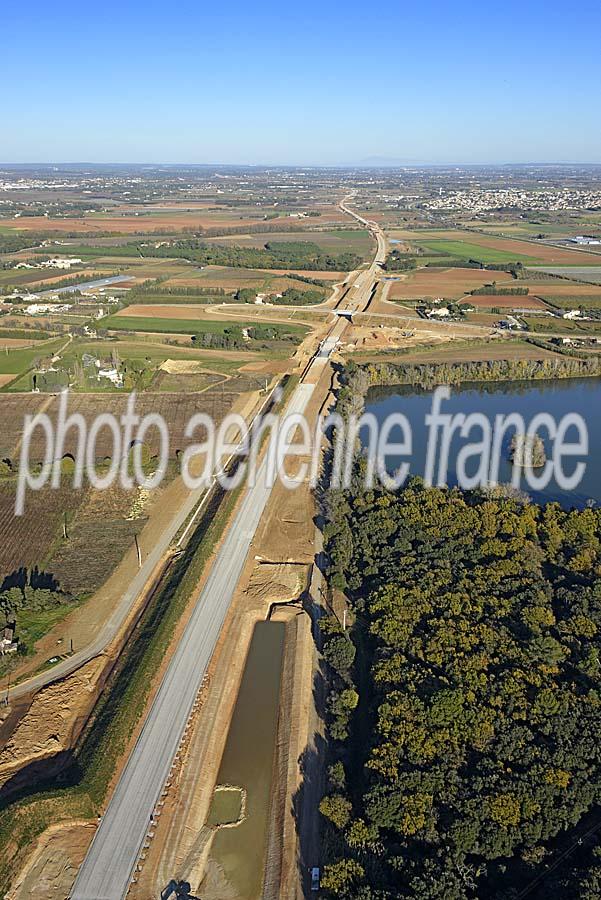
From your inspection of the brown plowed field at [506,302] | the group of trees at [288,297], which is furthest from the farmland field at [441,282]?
the group of trees at [288,297]

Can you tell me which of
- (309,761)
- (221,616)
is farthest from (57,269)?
(309,761)

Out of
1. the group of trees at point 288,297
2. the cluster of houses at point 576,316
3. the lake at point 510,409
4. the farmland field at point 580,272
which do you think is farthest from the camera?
the farmland field at point 580,272

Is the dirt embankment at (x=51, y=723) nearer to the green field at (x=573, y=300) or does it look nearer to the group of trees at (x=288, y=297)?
the group of trees at (x=288, y=297)

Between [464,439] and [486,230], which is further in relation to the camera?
[486,230]

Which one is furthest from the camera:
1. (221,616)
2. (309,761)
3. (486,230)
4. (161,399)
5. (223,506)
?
(486,230)

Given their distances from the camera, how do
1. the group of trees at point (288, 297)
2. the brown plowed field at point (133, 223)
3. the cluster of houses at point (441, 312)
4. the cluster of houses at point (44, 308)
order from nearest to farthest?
the cluster of houses at point (441, 312) → the cluster of houses at point (44, 308) → the group of trees at point (288, 297) → the brown plowed field at point (133, 223)

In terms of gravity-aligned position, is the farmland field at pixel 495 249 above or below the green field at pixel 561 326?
above

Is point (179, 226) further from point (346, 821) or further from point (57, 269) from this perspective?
point (346, 821)

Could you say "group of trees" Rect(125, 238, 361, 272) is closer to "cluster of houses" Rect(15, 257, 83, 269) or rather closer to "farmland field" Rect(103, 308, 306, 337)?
"cluster of houses" Rect(15, 257, 83, 269)
